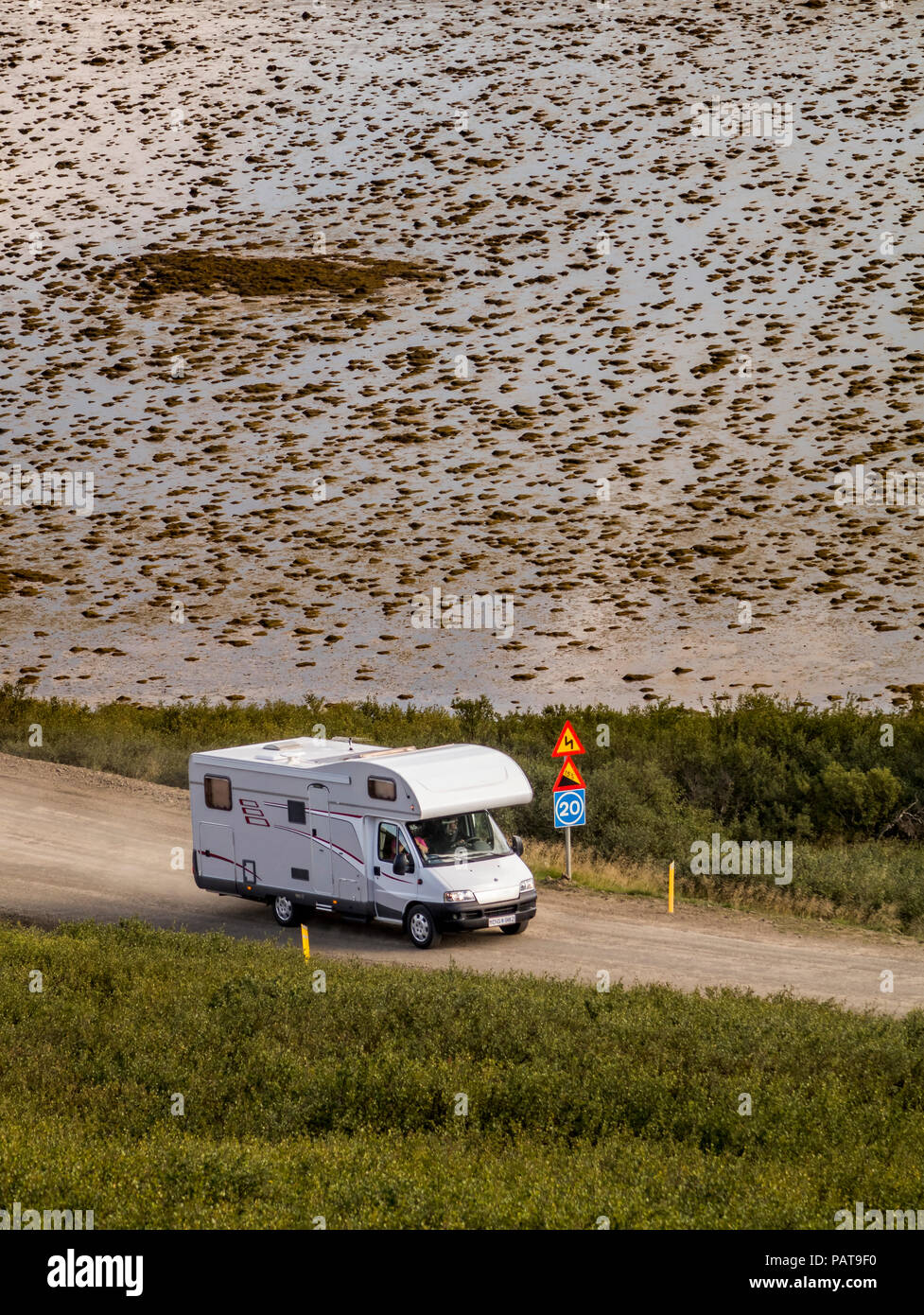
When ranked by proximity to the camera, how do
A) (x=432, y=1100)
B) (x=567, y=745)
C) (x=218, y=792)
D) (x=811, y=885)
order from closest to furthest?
(x=432, y=1100), (x=218, y=792), (x=567, y=745), (x=811, y=885)

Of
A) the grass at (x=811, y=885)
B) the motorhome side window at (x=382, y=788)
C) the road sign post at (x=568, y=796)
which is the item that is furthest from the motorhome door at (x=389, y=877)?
the grass at (x=811, y=885)

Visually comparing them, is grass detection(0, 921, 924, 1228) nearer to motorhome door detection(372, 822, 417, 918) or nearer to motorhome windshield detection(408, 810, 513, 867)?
motorhome door detection(372, 822, 417, 918)

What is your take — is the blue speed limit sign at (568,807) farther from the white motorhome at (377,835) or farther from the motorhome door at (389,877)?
the motorhome door at (389,877)

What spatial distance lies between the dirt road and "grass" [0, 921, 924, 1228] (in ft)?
8.59

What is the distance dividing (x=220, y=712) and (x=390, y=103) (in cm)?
5352

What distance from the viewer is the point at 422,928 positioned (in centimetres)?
1975

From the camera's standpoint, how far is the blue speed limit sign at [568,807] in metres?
22.1

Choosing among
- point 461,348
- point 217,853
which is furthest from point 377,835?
point 461,348

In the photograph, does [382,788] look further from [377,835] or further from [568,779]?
[568,779]

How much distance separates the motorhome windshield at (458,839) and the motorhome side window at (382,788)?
57cm

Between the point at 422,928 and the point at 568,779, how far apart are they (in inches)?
149

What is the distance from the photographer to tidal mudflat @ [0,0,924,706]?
1763 inches

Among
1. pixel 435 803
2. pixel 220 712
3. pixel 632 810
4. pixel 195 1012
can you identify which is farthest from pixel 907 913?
pixel 220 712

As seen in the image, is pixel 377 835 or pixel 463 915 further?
pixel 377 835
